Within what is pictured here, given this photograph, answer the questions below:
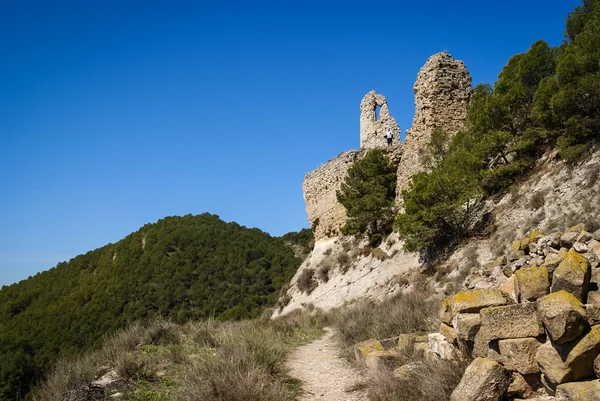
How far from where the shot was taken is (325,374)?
577 cm

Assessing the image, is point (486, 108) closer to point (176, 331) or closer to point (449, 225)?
point (449, 225)

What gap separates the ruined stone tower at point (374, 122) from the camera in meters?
20.8

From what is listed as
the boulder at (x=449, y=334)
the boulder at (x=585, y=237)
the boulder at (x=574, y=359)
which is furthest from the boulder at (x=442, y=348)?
the boulder at (x=585, y=237)

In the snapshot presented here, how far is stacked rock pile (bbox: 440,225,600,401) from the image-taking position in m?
2.83

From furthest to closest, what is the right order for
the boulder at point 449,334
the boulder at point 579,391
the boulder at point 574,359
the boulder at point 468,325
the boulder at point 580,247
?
the boulder at point 580,247, the boulder at point 449,334, the boulder at point 468,325, the boulder at point 574,359, the boulder at point 579,391

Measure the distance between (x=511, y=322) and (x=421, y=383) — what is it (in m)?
1.00

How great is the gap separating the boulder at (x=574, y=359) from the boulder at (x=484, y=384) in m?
0.36

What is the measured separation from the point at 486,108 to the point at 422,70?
5407mm

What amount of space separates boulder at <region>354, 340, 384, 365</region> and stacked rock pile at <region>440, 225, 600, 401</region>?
5.35 feet

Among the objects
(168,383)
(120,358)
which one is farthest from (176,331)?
(168,383)

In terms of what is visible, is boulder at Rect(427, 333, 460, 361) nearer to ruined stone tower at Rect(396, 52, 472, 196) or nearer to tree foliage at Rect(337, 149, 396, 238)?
ruined stone tower at Rect(396, 52, 472, 196)

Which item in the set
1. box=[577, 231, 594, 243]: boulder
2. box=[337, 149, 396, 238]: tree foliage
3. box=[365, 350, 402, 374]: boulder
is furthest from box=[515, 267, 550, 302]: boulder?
box=[337, 149, 396, 238]: tree foliage

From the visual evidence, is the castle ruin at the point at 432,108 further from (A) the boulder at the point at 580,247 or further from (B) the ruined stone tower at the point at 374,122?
(A) the boulder at the point at 580,247

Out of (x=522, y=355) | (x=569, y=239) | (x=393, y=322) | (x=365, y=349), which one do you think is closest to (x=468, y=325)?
(x=522, y=355)
